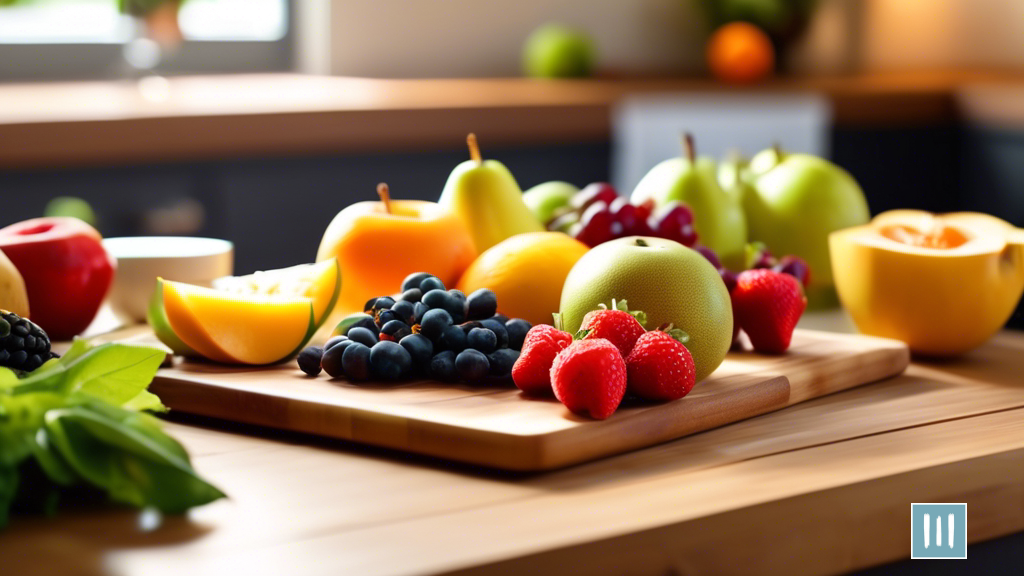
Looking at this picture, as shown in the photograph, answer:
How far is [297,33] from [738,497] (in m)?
3.12

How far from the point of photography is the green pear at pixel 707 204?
4.73 ft

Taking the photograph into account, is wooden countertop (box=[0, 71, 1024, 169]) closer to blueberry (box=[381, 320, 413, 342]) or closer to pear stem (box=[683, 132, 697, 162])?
pear stem (box=[683, 132, 697, 162])

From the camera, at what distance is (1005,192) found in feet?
10.5

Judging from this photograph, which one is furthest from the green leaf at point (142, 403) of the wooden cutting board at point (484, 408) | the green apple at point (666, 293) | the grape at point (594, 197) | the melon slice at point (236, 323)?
the grape at point (594, 197)

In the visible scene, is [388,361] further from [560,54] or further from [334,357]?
[560,54]

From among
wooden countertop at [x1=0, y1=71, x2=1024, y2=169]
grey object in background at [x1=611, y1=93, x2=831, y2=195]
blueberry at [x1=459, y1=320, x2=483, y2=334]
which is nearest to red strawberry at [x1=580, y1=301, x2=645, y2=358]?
blueberry at [x1=459, y1=320, x2=483, y2=334]

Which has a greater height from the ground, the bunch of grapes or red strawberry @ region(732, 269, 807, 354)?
the bunch of grapes

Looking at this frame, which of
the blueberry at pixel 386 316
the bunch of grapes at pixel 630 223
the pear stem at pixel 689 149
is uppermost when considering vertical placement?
the pear stem at pixel 689 149

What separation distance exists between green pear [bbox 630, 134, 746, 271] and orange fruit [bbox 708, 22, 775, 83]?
8.09 feet

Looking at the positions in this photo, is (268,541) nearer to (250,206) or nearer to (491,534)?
(491,534)

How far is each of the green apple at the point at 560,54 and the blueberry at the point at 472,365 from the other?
270cm

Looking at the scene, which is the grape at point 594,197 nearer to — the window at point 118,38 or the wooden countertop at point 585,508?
the wooden countertop at point 585,508

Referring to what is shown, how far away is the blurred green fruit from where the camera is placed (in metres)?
2.38

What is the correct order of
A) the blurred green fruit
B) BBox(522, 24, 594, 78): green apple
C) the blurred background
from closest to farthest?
the blurred green fruit → the blurred background → BBox(522, 24, 594, 78): green apple
